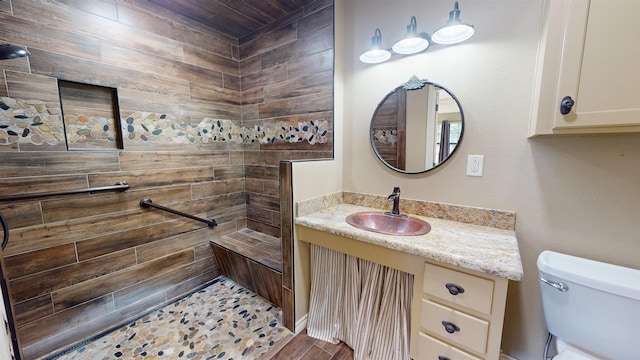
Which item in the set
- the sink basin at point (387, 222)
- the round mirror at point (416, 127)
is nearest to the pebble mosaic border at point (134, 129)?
the round mirror at point (416, 127)

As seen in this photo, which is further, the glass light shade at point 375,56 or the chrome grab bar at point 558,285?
the glass light shade at point 375,56

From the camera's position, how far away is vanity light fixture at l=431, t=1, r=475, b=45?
131 cm

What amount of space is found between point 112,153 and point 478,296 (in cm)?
238

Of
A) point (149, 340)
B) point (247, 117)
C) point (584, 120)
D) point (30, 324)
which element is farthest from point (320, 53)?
point (30, 324)

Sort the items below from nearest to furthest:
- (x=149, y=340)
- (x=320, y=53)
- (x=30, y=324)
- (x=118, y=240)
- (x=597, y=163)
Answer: (x=597, y=163) < (x=30, y=324) < (x=149, y=340) < (x=118, y=240) < (x=320, y=53)

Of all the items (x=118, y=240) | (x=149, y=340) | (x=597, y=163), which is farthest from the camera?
(x=118, y=240)

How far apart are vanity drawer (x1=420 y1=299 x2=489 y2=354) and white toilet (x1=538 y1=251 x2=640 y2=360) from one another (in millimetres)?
350

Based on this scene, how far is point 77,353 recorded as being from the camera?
5.12ft

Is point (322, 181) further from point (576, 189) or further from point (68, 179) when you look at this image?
point (68, 179)

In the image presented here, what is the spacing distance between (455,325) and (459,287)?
0.19 metres

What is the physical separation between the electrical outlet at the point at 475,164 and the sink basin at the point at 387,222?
0.42m

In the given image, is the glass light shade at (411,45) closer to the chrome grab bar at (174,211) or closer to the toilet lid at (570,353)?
the toilet lid at (570,353)

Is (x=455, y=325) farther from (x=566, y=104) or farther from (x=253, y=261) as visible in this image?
(x=253, y=261)

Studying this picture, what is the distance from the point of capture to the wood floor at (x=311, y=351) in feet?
5.01
